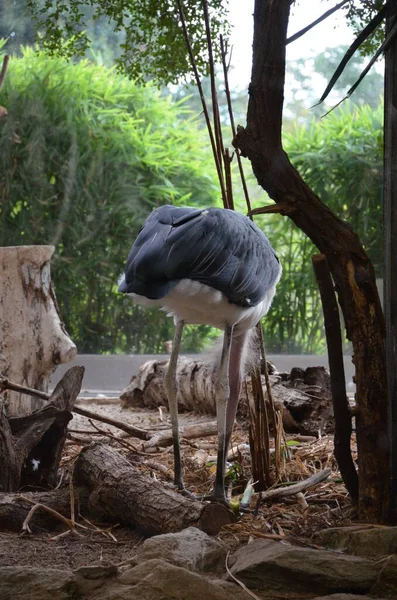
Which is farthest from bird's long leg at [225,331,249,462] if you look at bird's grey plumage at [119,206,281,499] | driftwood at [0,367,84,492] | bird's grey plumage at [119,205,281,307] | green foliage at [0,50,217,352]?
green foliage at [0,50,217,352]

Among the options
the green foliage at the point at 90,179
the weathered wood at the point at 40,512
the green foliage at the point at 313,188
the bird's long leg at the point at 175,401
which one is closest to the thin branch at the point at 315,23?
the bird's long leg at the point at 175,401

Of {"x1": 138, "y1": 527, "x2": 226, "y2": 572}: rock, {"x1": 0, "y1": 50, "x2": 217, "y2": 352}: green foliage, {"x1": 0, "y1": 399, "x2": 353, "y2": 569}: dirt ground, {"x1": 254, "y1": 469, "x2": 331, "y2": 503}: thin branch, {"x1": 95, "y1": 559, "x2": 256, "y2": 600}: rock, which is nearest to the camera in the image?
{"x1": 95, "y1": 559, "x2": 256, "y2": 600}: rock

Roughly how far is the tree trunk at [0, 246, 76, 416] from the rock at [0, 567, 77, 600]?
3.95ft

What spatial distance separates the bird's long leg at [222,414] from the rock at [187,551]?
0.45 meters

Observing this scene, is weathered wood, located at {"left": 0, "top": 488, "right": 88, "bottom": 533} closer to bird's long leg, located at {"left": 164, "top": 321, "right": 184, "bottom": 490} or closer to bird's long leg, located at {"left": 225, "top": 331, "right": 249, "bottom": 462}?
bird's long leg, located at {"left": 164, "top": 321, "right": 184, "bottom": 490}

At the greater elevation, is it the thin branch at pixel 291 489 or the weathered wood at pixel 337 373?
the weathered wood at pixel 337 373

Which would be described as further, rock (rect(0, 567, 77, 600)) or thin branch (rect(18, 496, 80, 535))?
thin branch (rect(18, 496, 80, 535))

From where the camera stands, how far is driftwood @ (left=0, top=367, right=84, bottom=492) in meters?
1.62

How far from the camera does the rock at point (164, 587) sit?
3.07 ft

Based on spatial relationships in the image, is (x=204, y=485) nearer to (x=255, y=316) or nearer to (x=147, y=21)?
(x=255, y=316)

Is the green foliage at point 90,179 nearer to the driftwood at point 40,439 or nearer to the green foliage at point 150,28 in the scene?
the green foliage at point 150,28

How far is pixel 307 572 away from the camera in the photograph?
40.4 inches

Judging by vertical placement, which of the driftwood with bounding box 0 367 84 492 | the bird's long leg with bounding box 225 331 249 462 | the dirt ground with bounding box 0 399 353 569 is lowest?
the dirt ground with bounding box 0 399 353 569

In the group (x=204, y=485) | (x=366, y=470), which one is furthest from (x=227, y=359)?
(x=366, y=470)
